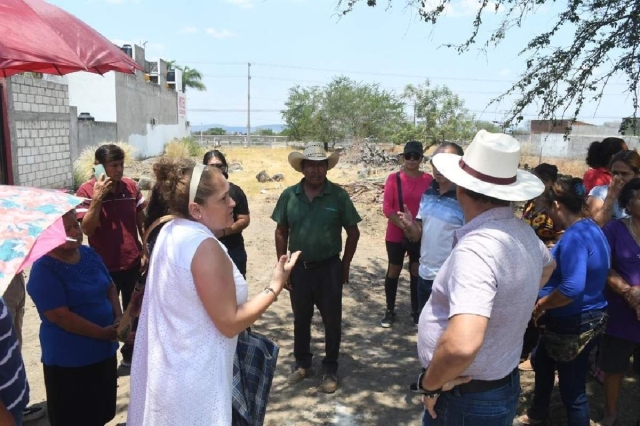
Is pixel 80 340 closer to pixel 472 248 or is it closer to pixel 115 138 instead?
pixel 472 248

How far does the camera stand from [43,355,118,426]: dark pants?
103 inches

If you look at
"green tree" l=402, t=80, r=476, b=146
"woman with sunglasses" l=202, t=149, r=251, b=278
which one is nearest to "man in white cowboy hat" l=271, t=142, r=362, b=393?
"woman with sunglasses" l=202, t=149, r=251, b=278

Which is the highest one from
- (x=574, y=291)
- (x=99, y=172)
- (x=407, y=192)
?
(x=99, y=172)

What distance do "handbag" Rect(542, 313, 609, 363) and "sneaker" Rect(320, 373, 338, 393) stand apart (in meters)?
1.66

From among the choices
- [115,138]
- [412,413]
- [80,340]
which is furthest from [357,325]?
[115,138]

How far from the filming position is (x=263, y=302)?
2.00 meters

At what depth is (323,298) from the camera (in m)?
3.96

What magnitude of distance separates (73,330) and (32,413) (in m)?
1.38

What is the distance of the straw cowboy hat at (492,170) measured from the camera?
1908 millimetres

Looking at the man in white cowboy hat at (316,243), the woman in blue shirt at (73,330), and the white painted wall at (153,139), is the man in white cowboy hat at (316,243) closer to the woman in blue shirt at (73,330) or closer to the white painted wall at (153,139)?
the woman in blue shirt at (73,330)

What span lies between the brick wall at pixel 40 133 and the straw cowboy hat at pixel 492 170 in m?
11.3

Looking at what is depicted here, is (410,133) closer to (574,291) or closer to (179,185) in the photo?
(574,291)

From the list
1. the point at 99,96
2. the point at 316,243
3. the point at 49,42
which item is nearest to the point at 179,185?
the point at 49,42

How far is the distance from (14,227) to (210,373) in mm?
926
